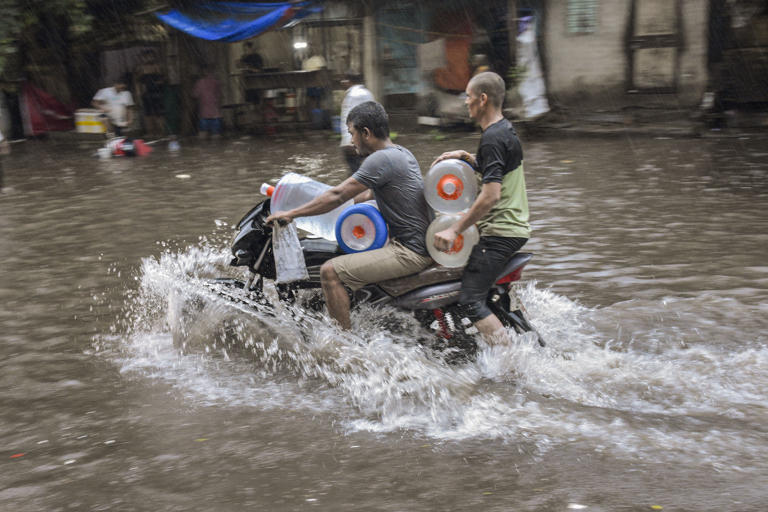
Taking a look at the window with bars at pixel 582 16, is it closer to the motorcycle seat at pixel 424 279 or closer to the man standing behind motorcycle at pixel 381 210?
the man standing behind motorcycle at pixel 381 210

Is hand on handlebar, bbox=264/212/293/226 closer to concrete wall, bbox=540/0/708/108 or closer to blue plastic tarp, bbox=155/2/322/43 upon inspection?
blue plastic tarp, bbox=155/2/322/43

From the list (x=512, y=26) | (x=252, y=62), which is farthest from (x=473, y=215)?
(x=252, y=62)

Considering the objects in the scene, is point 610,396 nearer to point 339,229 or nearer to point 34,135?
point 339,229

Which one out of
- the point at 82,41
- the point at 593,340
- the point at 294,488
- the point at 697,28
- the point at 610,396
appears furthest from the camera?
the point at 82,41

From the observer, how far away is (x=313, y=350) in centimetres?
492

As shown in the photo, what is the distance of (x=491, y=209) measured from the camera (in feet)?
14.8

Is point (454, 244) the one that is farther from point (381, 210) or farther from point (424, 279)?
point (381, 210)

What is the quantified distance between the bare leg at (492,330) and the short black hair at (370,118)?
1.35m

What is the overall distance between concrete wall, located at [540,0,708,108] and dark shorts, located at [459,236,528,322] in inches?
516

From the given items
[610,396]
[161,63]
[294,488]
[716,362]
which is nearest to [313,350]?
[294,488]

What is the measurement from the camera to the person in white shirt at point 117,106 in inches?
680

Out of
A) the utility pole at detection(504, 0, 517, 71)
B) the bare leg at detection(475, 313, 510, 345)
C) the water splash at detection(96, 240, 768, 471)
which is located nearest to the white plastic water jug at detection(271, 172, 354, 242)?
the water splash at detection(96, 240, 768, 471)

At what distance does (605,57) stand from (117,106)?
440 inches

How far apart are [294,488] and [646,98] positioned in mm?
14754
